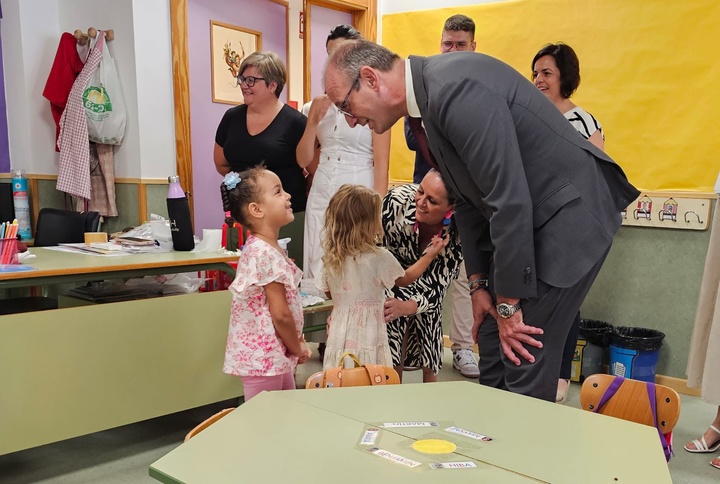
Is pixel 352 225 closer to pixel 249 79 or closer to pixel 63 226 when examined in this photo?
pixel 249 79

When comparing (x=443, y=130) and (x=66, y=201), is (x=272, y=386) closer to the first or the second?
(x=443, y=130)

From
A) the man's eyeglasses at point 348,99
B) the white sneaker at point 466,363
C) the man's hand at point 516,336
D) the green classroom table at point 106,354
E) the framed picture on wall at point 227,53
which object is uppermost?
the framed picture on wall at point 227,53

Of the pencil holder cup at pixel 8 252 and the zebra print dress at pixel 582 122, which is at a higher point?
the zebra print dress at pixel 582 122

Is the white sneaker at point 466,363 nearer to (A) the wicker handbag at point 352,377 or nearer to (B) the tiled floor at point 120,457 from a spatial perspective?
(B) the tiled floor at point 120,457

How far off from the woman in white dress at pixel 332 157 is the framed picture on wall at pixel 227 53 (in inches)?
46.7

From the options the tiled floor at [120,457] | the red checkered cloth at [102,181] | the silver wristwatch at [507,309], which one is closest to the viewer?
the silver wristwatch at [507,309]

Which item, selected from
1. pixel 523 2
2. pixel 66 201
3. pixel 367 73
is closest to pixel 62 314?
pixel 367 73

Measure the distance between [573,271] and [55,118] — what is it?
3.66 meters

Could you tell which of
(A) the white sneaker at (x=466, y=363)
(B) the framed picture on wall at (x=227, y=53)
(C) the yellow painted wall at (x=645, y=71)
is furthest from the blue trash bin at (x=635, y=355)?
(B) the framed picture on wall at (x=227, y=53)

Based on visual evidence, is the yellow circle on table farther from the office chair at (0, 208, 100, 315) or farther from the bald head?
the office chair at (0, 208, 100, 315)

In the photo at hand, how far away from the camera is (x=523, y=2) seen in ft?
12.6

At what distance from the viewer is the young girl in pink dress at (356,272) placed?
2.34 meters

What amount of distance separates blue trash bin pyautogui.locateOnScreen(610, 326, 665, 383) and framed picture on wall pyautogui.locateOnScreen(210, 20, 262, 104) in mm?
3000

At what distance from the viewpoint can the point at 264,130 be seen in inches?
127
